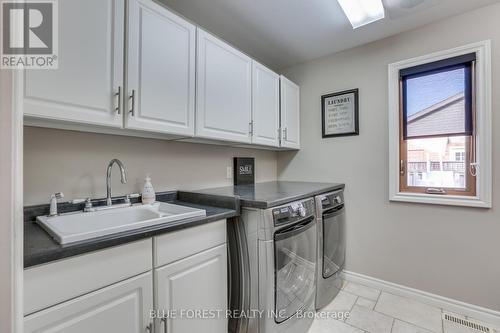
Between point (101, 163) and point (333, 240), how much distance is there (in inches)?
76.4

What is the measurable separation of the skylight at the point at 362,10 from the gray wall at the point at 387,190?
0.57 meters

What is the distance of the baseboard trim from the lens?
5.71 feet

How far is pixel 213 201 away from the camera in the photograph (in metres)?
1.58

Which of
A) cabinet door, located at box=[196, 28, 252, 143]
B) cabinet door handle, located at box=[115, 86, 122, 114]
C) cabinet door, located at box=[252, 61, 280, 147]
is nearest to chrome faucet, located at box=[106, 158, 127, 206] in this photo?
cabinet door handle, located at box=[115, 86, 122, 114]

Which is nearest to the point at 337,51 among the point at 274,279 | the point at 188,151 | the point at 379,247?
the point at 188,151

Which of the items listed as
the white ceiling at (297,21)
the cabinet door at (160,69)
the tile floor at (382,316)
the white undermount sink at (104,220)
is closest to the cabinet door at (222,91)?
the cabinet door at (160,69)

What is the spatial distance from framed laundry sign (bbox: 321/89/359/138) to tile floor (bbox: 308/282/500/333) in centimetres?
157

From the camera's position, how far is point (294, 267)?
158 centimetres

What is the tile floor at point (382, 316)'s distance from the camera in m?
1.66

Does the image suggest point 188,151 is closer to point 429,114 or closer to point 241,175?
point 241,175

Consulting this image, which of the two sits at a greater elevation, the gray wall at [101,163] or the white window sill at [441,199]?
the gray wall at [101,163]

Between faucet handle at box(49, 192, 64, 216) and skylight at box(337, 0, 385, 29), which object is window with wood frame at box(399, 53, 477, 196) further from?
faucet handle at box(49, 192, 64, 216)

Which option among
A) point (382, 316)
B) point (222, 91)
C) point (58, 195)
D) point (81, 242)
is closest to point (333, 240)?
point (382, 316)

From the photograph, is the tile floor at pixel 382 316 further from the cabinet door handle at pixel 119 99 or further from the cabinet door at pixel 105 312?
the cabinet door handle at pixel 119 99
